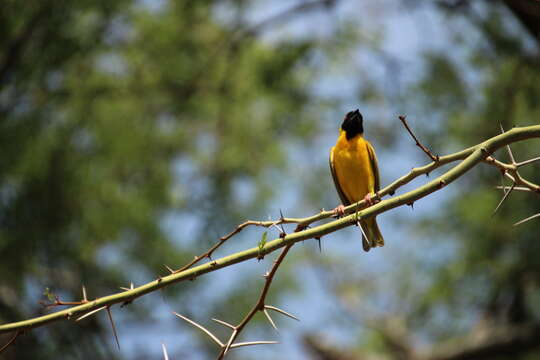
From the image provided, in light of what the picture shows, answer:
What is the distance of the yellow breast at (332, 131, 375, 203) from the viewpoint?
573 centimetres

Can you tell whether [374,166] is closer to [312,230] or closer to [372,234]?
[372,234]

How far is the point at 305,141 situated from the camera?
39.8 ft

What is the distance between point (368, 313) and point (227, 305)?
372cm

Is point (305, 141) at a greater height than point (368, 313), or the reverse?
point (305, 141)

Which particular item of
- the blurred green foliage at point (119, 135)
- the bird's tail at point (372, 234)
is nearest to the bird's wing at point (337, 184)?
the bird's tail at point (372, 234)

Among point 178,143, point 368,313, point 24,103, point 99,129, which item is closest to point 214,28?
point 178,143

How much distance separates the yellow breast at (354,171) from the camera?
5.73 m

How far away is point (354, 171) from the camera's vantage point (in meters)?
5.75

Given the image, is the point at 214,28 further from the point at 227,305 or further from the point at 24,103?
the point at 227,305

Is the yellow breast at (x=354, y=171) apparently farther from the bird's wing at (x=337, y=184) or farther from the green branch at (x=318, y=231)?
the green branch at (x=318, y=231)

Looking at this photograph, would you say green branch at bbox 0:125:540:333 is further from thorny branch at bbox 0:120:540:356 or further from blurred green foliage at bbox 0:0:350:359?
blurred green foliage at bbox 0:0:350:359

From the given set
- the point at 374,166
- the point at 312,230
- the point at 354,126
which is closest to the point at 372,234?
the point at 374,166

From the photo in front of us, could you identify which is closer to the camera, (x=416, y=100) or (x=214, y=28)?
(x=416, y=100)

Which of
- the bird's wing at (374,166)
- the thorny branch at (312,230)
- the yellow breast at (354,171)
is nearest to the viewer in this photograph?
the thorny branch at (312,230)
